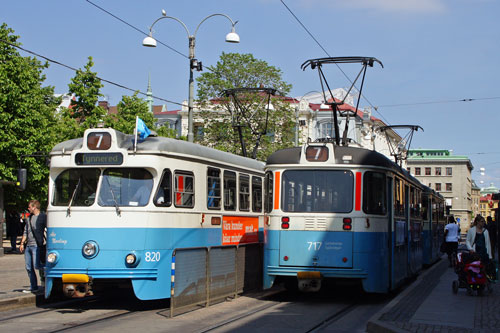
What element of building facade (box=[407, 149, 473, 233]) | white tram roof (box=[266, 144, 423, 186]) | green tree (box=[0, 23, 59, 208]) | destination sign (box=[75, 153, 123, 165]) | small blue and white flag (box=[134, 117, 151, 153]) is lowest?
destination sign (box=[75, 153, 123, 165])

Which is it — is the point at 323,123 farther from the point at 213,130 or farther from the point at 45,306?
the point at 45,306

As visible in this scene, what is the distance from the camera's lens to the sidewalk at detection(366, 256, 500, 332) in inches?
390

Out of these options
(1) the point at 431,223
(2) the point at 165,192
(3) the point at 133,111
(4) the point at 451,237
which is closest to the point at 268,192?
(2) the point at 165,192

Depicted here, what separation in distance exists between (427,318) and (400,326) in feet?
3.60

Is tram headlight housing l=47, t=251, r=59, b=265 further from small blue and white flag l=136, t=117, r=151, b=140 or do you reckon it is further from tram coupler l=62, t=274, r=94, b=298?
small blue and white flag l=136, t=117, r=151, b=140

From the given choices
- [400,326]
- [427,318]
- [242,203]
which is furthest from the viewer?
[242,203]

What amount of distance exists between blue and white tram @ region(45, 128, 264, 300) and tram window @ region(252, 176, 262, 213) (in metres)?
3.90

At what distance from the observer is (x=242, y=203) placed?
16.2m

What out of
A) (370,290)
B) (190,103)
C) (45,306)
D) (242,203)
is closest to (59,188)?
(45,306)

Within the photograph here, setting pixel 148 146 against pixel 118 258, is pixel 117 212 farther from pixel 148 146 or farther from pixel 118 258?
pixel 148 146

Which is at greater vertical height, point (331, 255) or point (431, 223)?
point (431, 223)

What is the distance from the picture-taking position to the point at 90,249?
39.7 feet

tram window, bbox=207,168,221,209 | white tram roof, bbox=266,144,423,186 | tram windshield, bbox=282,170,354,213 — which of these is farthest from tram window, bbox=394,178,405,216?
tram window, bbox=207,168,221,209

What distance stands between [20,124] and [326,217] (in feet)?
64.1
